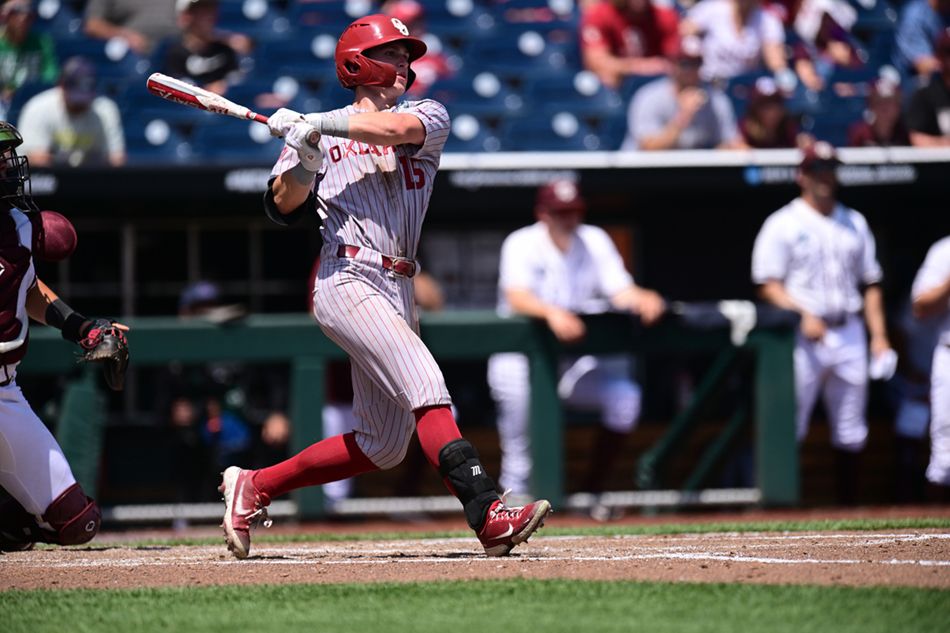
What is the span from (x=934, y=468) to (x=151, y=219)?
4.73 m

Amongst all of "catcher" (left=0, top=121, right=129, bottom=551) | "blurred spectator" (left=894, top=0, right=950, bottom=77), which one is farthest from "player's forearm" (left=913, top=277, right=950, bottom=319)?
"catcher" (left=0, top=121, right=129, bottom=551)

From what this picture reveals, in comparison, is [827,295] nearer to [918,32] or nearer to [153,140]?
[918,32]

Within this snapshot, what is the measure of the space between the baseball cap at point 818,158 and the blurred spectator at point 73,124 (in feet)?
12.2

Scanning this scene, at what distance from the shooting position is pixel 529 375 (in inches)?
276

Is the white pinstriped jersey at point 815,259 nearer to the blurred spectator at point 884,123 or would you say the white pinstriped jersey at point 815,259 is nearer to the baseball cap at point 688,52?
the blurred spectator at point 884,123

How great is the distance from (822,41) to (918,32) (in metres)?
0.65

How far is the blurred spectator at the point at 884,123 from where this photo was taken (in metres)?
8.40

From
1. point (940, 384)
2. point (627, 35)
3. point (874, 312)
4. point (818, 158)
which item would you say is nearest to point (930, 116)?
point (818, 158)

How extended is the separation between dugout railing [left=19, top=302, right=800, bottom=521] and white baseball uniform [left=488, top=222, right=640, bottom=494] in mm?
A: 145

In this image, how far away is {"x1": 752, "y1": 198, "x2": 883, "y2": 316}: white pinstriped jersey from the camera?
723cm

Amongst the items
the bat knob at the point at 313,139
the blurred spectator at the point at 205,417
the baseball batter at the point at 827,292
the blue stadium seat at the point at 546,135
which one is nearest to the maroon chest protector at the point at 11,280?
the bat knob at the point at 313,139

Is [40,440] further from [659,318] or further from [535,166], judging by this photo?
[535,166]

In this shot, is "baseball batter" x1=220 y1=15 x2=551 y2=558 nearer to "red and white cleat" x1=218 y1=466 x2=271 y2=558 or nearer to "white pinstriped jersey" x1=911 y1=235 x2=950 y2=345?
"red and white cleat" x1=218 y1=466 x2=271 y2=558

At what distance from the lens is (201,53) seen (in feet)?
28.5
